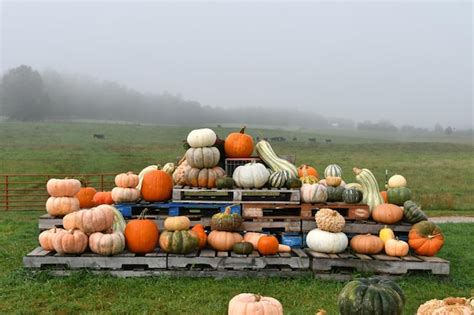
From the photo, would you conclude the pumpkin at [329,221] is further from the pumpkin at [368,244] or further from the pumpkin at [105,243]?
the pumpkin at [105,243]

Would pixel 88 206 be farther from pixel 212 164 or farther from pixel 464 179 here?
pixel 464 179

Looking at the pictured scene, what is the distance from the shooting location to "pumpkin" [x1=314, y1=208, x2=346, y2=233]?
7562 millimetres

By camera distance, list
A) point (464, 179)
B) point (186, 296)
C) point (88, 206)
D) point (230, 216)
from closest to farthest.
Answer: point (186, 296)
point (230, 216)
point (88, 206)
point (464, 179)

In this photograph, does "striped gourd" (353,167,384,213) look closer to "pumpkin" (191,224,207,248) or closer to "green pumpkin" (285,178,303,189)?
"green pumpkin" (285,178,303,189)

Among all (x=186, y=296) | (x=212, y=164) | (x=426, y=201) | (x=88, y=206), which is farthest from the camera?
(x=426, y=201)

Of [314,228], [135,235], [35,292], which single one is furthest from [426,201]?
[35,292]

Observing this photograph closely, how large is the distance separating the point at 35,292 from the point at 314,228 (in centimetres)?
473

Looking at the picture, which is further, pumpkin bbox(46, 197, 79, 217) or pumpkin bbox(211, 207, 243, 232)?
pumpkin bbox(46, 197, 79, 217)

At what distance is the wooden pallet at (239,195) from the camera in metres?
8.48

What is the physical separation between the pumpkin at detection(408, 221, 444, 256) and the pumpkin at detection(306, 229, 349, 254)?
1233 mm

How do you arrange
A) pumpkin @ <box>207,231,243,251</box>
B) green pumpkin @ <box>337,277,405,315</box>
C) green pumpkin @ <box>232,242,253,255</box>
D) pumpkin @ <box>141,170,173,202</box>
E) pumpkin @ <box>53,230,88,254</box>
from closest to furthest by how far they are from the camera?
green pumpkin @ <box>337,277,405,315</box> < pumpkin @ <box>53,230,88,254</box> < green pumpkin @ <box>232,242,253,255</box> < pumpkin @ <box>207,231,243,251</box> < pumpkin @ <box>141,170,173,202</box>

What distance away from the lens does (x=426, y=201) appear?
1828 cm

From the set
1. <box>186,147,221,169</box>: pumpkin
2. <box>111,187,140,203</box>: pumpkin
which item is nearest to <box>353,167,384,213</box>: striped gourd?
<box>186,147,221,169</box>: pumpkin

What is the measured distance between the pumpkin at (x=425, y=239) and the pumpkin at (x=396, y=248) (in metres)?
0.32
